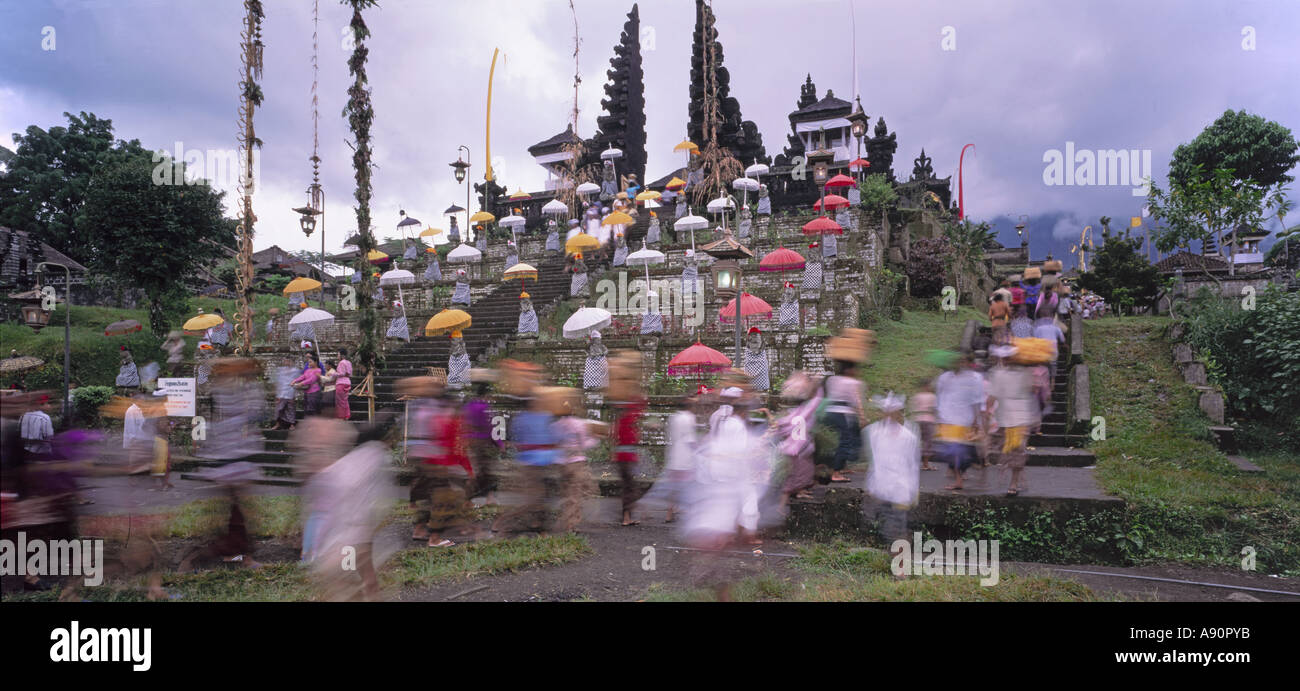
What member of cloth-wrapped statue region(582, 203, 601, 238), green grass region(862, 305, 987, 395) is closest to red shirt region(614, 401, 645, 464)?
green grass region(862, 305, 987, 395)

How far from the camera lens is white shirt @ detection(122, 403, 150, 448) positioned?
9009mm

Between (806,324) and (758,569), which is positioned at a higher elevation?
(806,324)

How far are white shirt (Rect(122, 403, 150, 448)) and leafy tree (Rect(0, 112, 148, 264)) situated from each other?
26.0ft

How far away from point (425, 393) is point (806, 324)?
886 centimetres

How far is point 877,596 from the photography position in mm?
4473

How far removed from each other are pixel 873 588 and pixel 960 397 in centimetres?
227

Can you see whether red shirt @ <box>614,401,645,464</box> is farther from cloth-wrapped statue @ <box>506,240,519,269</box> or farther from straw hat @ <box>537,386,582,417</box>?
cloth-wrapped statue @ <box>506,240,519,269</box>

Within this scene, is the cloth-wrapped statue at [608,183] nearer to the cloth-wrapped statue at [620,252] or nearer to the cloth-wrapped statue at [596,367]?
the cloth-wrapped statue at [620,252]

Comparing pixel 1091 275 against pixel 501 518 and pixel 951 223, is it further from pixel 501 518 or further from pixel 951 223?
pixel 501 518

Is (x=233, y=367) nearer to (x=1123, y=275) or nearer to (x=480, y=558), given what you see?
(x=480, y=558)

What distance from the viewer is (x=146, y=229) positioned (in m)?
14.7

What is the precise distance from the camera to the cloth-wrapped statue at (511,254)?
61.7 ft
